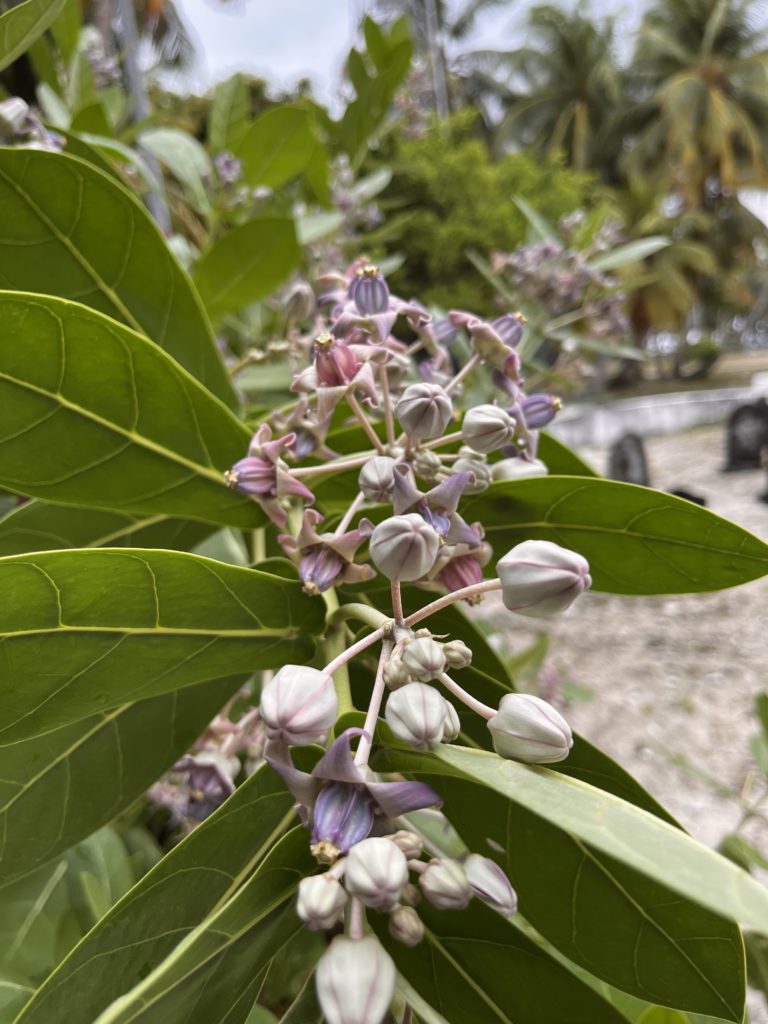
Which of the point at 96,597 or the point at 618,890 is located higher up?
the point at 96,597

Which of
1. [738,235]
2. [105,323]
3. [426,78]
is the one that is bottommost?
[105,323]

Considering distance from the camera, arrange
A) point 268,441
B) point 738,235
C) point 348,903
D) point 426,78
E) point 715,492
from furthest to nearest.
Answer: point 738,235, point 715,492, point 426,78, point 268,441, point 348,903

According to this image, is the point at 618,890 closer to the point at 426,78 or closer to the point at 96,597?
the point at 96,597

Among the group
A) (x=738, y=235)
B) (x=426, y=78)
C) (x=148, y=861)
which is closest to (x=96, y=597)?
(x=148, y=861)

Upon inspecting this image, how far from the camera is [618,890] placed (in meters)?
0.36

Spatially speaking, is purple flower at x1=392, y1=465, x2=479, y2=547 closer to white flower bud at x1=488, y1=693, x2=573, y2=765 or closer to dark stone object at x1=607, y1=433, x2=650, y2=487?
white flower bud at x1=488, y1=693, x2=573, y2=765

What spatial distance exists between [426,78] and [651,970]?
350cm

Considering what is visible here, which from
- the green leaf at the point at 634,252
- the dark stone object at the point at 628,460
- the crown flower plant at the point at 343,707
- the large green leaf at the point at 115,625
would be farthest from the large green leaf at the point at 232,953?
the dark stone object at the point at 628,460

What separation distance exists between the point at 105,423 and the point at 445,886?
0.95 ft

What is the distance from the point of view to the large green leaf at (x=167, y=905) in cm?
31

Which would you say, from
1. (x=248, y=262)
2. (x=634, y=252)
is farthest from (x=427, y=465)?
(x=634, y=252)

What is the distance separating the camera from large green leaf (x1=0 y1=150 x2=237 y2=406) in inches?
17.9

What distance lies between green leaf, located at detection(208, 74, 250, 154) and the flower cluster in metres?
0.76

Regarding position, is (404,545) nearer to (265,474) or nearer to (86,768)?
(265,474)
